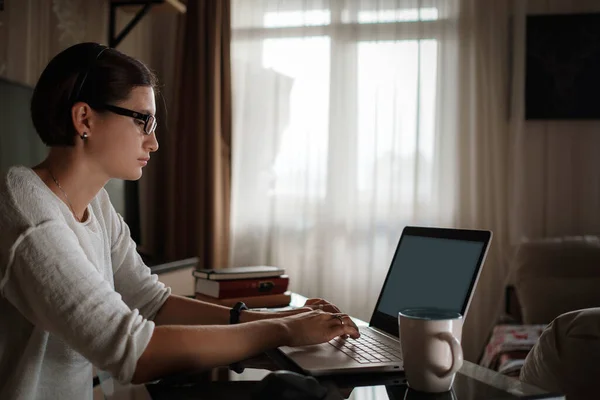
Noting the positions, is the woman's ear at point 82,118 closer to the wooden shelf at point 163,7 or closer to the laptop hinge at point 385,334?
the laptop hinge at point 385,334

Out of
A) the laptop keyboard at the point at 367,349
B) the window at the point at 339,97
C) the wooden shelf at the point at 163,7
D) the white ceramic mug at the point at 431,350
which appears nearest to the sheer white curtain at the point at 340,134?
the window at the point at 339,97

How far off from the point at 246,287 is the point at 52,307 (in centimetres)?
92

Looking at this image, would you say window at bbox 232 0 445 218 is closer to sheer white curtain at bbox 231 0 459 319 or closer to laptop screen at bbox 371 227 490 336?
sheer white curtain at bbox 231 0 459 319

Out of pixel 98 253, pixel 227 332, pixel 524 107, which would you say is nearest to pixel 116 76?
pixel 98 253

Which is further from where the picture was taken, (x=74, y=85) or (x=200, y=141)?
(x=200, y=141)

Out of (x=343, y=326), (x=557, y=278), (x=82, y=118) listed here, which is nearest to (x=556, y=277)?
(x=557, y=278)

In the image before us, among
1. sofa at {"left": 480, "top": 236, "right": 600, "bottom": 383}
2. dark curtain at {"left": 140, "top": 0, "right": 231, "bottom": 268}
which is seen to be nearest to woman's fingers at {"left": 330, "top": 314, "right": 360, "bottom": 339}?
sofa at {"left": 480, "top": 236, "right": 600, "bottom": 383}

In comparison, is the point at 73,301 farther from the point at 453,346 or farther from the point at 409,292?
the point at 409,292

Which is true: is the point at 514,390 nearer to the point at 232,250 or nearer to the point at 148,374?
the point at 148,374

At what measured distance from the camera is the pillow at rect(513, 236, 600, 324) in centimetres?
277

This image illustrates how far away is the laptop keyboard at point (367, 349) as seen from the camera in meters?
0.99

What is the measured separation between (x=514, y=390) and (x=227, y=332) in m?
0.41

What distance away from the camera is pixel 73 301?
0.87 meters

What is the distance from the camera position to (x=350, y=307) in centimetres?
352
